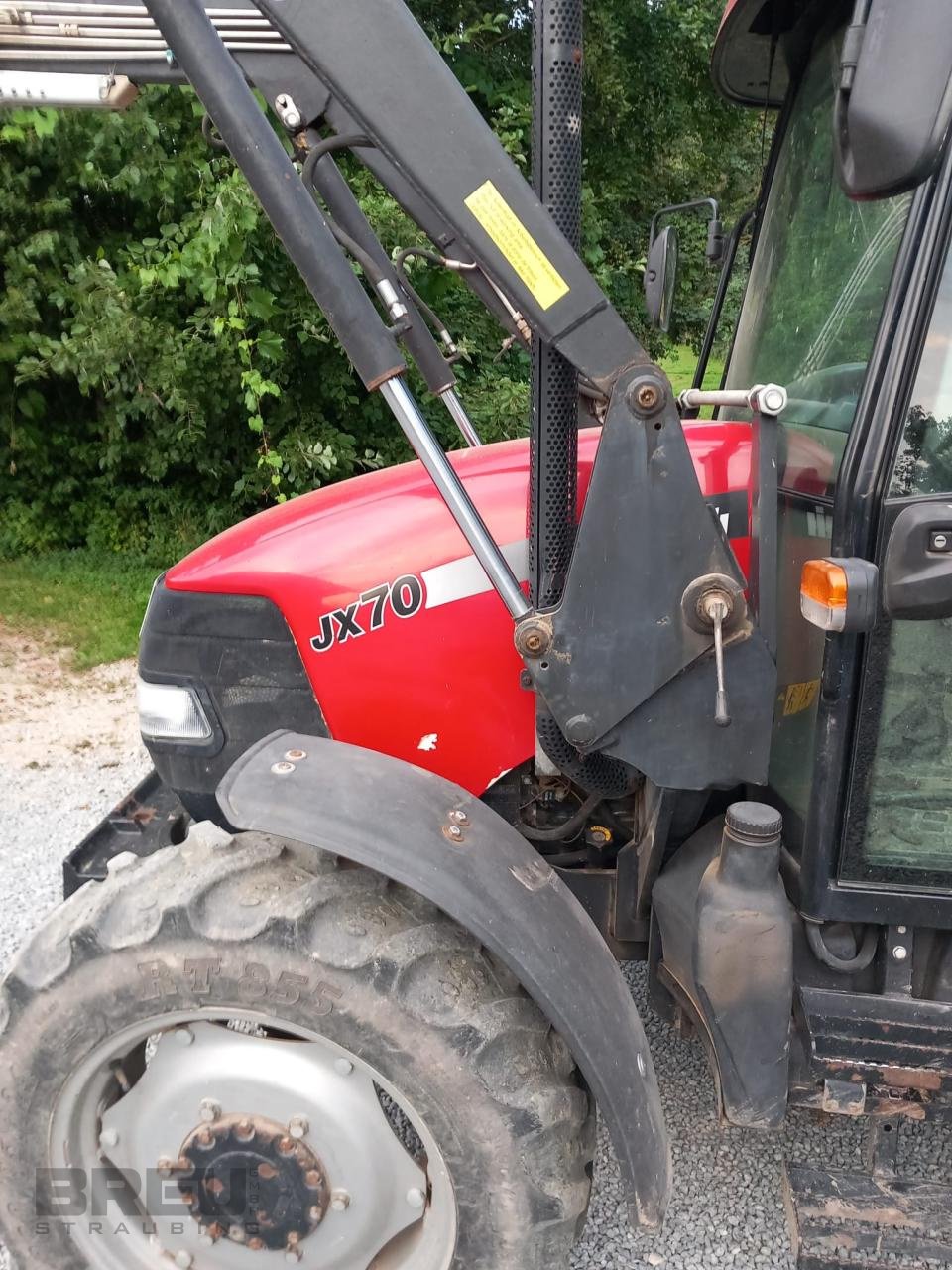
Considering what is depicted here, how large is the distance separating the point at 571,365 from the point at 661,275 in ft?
4.10

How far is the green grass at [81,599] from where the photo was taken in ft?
20.4

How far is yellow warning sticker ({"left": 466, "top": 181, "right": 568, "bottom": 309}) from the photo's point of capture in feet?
4.77

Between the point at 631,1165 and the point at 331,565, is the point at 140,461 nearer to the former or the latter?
the point at 331,565

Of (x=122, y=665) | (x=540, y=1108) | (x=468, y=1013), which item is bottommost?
(x=122, y=665)

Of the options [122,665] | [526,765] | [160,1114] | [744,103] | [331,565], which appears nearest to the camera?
[160,1114]

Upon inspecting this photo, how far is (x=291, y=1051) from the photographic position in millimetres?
1670

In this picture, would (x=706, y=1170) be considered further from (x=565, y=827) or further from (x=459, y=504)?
(x=459, y=504)

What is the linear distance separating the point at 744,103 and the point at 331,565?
5.52 ft

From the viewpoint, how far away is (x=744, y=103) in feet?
8.09

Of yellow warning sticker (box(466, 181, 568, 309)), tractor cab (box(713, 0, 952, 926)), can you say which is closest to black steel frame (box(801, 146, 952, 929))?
tractor cab (box(713, 0, 952, 926))

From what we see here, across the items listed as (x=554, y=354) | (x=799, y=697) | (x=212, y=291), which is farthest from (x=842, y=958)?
(x=212, y=291)

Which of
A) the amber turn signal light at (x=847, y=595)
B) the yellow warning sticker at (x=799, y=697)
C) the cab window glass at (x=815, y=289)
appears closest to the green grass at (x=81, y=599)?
the cab window glass at (x=815, y=289)

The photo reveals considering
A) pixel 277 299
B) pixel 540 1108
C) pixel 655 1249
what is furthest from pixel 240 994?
pixel 277 299

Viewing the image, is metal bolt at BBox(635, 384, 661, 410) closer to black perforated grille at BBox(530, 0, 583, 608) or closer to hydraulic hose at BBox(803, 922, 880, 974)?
black perforated grille at BBox(530, 0, 583, 608)
